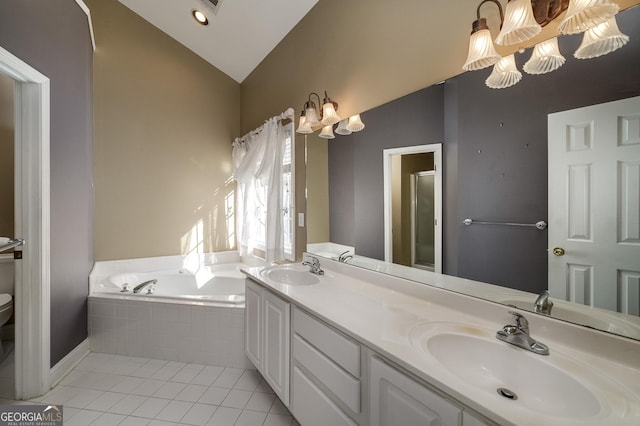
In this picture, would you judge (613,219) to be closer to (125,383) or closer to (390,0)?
(390,0)

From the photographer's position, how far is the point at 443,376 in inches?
27.5

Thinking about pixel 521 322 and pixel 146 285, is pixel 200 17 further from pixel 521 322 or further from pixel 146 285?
pixel 521 322

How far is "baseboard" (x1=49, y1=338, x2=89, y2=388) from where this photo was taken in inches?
74.5

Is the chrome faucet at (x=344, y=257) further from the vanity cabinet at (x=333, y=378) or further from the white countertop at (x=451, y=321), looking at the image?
the vanity cabinet at (x=333, y=378)

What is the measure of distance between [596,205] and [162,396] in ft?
7.90

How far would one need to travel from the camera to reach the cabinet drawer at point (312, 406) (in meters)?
1.07

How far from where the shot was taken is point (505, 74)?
1052mm

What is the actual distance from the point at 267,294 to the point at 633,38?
1.76 meters

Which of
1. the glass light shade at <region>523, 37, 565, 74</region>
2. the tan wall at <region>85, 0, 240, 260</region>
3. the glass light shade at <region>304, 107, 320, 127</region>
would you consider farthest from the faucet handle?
the tan wall at <region>85, 0, 240, 260</region>

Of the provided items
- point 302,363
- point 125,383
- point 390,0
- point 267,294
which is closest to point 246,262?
point 125,383

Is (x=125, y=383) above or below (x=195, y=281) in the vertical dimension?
below

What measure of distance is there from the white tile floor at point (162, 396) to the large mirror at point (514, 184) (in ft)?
3.72

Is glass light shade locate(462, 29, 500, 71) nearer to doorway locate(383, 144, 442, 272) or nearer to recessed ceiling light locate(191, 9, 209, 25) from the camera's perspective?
doorway locate(383, 144, 442, 272)

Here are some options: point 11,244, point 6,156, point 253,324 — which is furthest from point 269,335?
point 6,156
